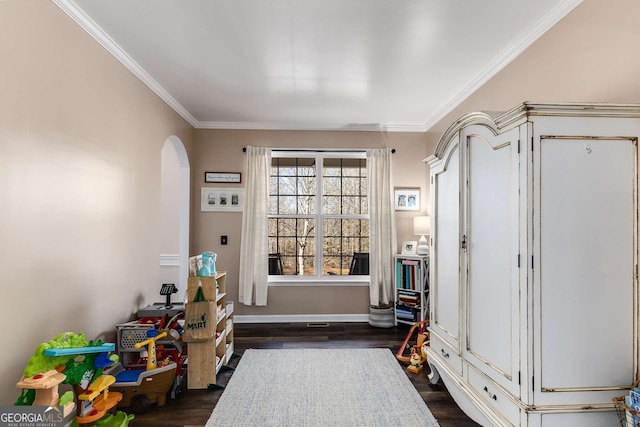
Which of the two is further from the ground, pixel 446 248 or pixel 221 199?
pixel 221 199

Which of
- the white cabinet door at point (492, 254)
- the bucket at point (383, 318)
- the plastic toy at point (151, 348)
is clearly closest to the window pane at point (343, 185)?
the bucket at point (383, 318)

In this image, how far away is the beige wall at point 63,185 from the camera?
1.64 m

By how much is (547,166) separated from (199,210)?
3.89 metres

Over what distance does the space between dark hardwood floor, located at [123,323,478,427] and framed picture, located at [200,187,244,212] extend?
1.55 meters

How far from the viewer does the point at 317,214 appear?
4.48 meters

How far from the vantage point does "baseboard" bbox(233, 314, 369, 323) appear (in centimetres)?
432

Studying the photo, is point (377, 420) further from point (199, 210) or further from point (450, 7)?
point (199, 210)

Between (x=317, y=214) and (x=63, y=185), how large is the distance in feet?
9.65

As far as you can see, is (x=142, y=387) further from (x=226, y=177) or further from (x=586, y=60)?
(x=586, y=60)

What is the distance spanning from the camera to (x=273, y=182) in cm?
451

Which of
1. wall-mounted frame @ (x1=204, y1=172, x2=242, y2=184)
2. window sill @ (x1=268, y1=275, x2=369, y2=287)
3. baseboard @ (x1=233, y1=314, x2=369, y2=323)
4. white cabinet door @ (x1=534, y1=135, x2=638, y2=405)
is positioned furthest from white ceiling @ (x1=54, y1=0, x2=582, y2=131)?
baseboard @ (x1=233, y1=314, x2=369, y2=323)

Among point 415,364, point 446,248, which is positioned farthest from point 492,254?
point 415,364

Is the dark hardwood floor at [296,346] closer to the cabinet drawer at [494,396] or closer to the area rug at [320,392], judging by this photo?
the area rug at [320,392]

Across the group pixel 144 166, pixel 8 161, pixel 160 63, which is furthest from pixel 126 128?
pixel 8 161
